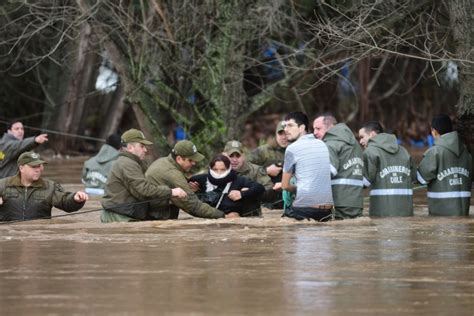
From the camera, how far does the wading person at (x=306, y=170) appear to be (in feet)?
49.8

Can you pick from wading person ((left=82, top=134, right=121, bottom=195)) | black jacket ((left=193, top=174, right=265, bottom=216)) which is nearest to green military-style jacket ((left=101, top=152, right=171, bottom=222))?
black jacket ((left=193, top=174, right=265, bottom=216))

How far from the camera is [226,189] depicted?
53.8 ft

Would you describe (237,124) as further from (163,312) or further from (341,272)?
(163,312)

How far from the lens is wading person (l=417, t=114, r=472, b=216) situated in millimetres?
17234

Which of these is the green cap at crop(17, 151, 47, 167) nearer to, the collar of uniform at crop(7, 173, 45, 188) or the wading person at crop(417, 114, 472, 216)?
the collar of uniform at crop(7, 173, 45, 188)

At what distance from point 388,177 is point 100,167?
6207 mm

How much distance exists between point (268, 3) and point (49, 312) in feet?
48.9

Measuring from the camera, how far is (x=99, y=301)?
973cm

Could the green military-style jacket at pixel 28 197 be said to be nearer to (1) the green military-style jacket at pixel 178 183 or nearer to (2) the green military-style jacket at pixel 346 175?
(1) the green military-style jacket at pixel 178 183

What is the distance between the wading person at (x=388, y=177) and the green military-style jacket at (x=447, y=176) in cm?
30

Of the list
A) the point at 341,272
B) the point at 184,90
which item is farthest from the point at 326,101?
the point at 341,272

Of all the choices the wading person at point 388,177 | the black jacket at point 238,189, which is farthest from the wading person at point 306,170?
the wading person at point 388,177

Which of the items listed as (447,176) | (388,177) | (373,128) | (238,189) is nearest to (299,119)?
(238,189)

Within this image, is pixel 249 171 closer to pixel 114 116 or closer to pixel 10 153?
pixel 10 153
